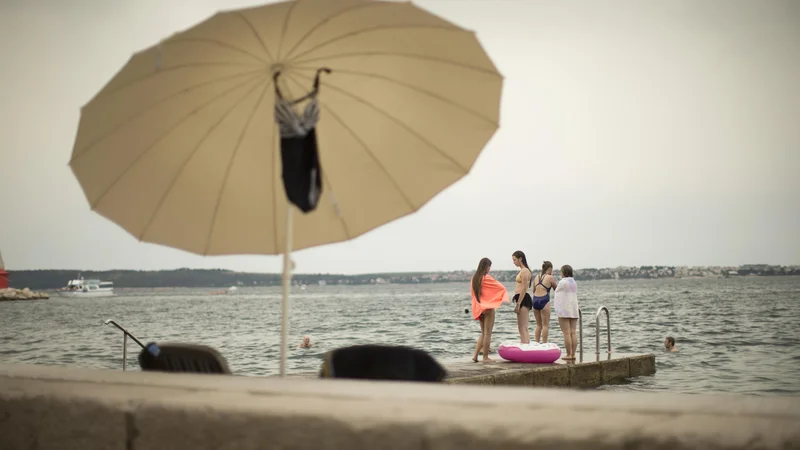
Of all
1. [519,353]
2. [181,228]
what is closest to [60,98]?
[519,353]

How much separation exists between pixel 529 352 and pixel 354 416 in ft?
40.9

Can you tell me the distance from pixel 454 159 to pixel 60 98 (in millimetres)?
65993

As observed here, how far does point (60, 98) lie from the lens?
6438cm

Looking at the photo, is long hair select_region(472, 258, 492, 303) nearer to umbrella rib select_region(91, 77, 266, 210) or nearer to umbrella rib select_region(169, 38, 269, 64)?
umbrella rib select_region(91, 77, 266, 210)

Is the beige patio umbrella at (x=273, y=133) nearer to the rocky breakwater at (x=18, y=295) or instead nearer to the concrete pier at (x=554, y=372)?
the concrete pier at (x=554, y=372)

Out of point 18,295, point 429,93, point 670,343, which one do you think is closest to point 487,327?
point 429,93

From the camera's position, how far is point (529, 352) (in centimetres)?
1449

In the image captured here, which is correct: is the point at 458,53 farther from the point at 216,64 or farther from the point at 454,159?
the point at 216,64

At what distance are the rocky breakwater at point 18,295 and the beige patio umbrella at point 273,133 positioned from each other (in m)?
168

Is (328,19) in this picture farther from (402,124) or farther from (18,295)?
(18,295)

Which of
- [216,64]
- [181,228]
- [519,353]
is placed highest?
[216,64]

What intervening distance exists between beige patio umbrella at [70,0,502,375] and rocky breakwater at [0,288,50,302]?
16761cm

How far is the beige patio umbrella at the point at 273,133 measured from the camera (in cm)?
466

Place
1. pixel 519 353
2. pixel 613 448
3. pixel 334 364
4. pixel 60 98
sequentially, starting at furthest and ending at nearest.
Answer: pixel 60 98, pixel 519 353, pixel 334 364, pixel 613 448
